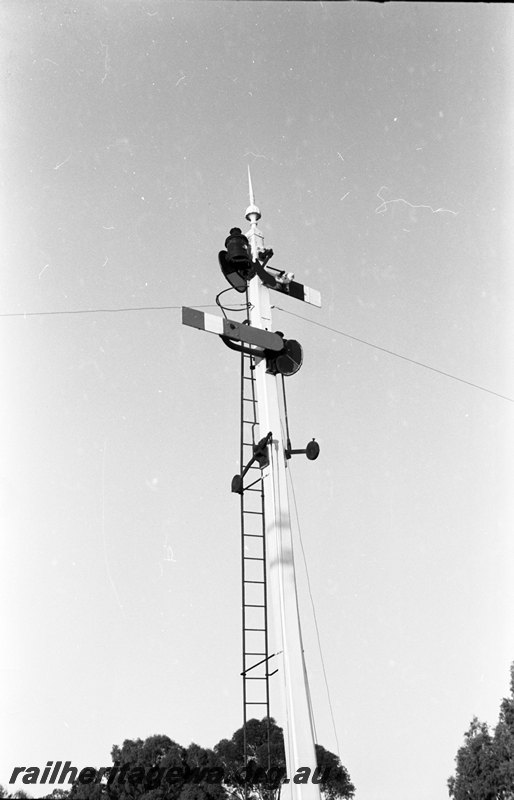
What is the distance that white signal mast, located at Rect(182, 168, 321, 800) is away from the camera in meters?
5.77

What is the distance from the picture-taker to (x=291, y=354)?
286 inches

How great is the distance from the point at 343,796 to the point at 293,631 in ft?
71.1

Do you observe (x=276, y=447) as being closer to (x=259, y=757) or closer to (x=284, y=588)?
(x=284, y=588)

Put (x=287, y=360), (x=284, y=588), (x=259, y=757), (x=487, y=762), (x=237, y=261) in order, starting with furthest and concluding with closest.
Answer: (x=259, y=757) → (x=487, y=762) → (x=237, y=261) → (x=287, y=360) → (x=284, y=588)

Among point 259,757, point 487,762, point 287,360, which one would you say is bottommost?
point 287,360

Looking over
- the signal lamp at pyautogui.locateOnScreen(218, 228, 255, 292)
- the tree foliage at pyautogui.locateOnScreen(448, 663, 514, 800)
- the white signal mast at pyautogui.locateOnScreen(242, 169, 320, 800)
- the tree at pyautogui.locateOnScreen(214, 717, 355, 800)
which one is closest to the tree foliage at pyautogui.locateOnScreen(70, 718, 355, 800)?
the tree at pyautogui.locateOnScreen(214, 717, 355, 800)

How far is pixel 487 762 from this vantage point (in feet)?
67.4

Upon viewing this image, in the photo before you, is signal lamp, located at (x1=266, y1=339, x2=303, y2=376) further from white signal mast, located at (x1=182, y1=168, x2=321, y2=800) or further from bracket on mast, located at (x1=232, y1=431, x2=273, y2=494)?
bracket on mast, located at (x1=232, y1=431, x2=273, y2=494)

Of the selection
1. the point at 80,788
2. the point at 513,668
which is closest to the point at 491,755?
the point at 513,668

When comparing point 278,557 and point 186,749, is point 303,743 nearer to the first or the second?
point 278,557

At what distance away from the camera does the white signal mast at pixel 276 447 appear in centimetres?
577

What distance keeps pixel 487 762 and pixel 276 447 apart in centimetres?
1835

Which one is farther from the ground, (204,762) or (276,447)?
(204,762)

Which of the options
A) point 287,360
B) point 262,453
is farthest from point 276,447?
point 287,360
